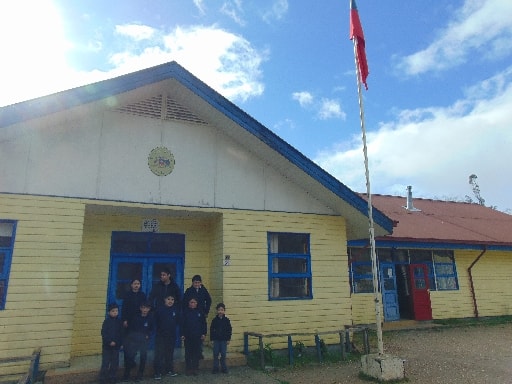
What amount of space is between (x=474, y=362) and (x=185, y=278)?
675 cm

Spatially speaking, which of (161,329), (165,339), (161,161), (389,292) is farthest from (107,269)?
(389,292)

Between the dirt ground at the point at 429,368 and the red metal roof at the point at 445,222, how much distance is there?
4269mm

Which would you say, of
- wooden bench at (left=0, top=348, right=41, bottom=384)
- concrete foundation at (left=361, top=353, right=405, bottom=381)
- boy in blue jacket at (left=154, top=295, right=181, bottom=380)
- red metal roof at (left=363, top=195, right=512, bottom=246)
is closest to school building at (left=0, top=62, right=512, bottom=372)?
wooden bench at (left=0, top=348, right=41, bottom=384)

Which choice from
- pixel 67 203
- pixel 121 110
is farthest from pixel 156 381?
pixel 121 110

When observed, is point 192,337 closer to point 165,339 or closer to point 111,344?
point 165,339

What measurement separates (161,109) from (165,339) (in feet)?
16.2

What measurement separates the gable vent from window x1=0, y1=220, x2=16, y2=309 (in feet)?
10.4

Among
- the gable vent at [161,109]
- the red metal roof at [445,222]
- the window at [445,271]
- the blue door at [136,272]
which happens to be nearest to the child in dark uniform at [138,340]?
the blue door at [136,272]

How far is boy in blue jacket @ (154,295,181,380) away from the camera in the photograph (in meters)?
7.04

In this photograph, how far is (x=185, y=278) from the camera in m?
9.38

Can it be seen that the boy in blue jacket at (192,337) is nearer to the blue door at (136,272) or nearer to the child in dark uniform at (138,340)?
the child in dark uniform at (138,340)

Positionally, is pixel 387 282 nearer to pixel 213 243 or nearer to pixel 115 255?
pixel 213 243

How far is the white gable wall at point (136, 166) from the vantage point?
754 centimetres

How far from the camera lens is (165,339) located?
7078 millimetres
